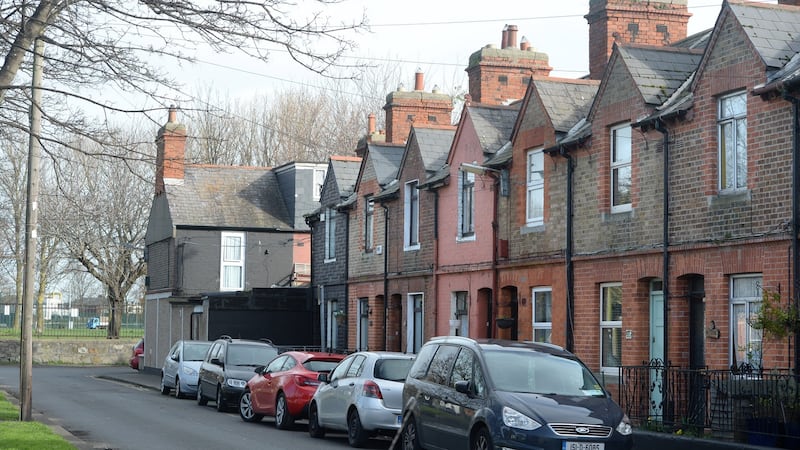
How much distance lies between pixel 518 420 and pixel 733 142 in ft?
24.6

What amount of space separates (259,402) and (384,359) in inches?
188

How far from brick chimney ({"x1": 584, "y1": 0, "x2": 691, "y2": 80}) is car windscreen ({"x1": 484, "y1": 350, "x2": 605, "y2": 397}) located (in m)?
11.1

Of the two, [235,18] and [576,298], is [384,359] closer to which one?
[576,298]

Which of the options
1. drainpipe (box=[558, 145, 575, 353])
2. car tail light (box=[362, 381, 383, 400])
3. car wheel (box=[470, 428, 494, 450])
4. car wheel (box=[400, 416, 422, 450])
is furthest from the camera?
drainpipe (box=[558, 145, 575, 353])

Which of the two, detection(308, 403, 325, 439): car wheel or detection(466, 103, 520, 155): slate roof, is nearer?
detection(308, 403, 325, 439): car wheel

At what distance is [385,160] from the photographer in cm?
3462

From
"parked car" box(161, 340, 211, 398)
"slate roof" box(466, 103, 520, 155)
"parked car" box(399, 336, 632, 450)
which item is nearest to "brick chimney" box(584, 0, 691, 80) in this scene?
"slate roof" box(466, 103, 520, 155)

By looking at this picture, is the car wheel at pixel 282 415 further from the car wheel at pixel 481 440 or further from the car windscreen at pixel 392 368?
the car wheel at pixel 481 440

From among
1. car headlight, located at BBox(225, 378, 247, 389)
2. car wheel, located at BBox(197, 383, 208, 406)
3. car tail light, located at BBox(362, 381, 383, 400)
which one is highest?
car tail light, located at BBox(362, 381, 383, 400)

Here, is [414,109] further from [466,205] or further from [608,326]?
[608,326]

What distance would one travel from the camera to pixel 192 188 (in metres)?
46.9

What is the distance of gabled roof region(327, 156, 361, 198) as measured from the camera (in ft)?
123

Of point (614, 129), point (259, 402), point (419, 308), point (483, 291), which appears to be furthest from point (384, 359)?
point (419, 308)

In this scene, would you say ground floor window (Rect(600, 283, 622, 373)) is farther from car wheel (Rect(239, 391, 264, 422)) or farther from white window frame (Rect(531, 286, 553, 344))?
car wheel (Rect(239, 391, 264, 422))
